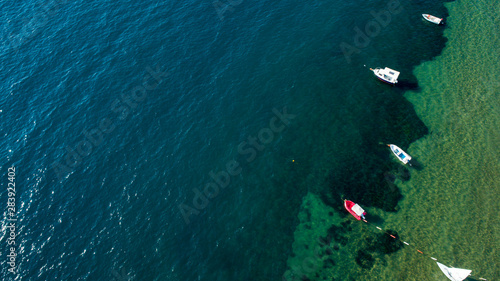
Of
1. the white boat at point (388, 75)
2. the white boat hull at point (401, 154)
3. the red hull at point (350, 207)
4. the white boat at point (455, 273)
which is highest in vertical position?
the white boat at point (388, 75)

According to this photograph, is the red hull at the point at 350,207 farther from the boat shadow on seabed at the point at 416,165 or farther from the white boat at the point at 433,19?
the white boat at the point at 433,19

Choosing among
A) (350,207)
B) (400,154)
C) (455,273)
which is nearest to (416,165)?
(400,154)

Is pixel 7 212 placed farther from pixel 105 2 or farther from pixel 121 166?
pixel 105 2

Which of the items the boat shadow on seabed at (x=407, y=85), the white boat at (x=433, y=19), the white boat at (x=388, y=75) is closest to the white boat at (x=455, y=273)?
the boat shadow on seabed at (x=407, y=85)

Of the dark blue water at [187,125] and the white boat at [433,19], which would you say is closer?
the dark blue water at [187,125]

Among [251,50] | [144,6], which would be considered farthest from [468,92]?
[144,6]

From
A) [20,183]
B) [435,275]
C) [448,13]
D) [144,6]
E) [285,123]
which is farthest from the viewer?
[144,6]
